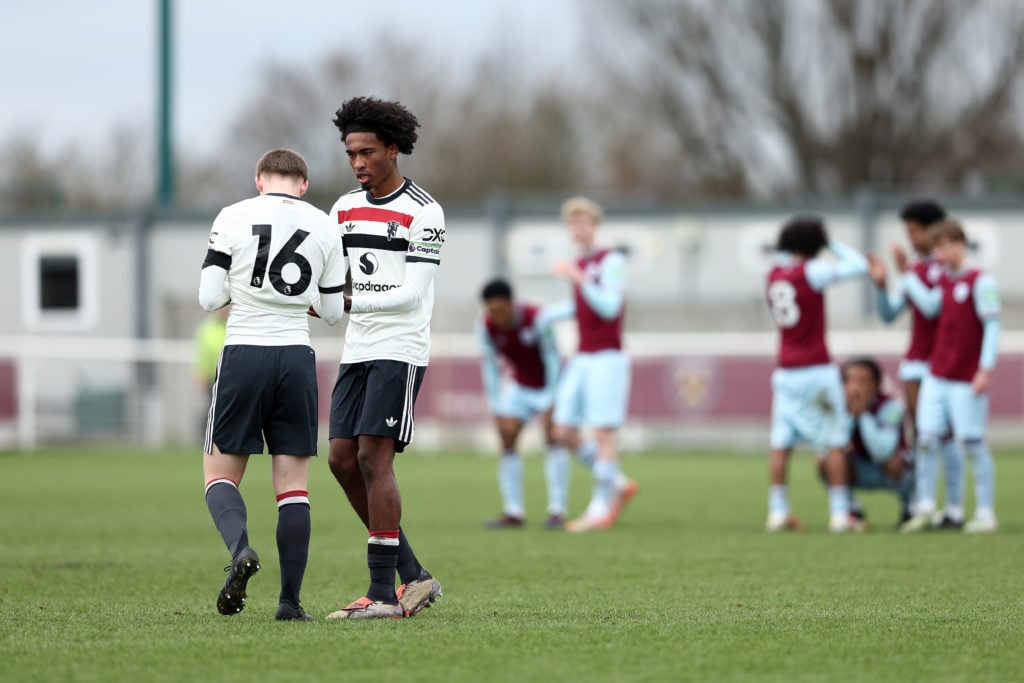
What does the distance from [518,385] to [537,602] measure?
18.0ft

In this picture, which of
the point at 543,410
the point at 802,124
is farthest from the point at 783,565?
the point at 802,124

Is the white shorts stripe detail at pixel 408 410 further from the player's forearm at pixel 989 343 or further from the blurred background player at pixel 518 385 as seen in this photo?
the player's forearm at pixel 989 343

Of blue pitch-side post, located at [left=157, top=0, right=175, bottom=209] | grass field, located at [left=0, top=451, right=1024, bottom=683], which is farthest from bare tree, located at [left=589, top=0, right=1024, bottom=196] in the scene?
grass field, located at [left=0, top=451, right=1024, bottom=683]

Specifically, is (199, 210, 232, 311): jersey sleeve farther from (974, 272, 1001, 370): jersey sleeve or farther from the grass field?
(974, 272, 1001, 370): jersey sleeve

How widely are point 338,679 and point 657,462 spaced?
16658 millimetres

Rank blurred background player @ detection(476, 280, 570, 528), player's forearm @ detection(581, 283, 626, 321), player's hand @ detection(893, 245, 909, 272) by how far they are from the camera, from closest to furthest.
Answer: player's hand @ detection(893, 245, 909, 272) → player's forearm @ detection(581, 283, 626, 321) → blurred background player @ detection(476, 280, 570, 528)

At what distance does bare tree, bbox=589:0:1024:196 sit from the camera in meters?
36.6

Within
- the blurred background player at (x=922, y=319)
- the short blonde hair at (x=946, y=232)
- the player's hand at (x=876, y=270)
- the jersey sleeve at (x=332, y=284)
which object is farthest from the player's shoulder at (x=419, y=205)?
the short blonde hair at (x=946, y=232)

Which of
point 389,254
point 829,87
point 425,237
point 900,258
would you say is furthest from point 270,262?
point 829,87

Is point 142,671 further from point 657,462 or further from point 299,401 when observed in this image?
point 657,462

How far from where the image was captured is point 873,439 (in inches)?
461

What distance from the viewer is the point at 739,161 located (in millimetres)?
38500

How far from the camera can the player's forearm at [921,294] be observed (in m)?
11.3

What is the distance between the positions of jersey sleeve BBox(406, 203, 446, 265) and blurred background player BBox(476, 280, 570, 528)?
5.29 meters
